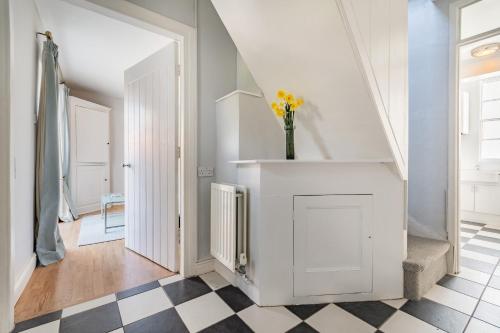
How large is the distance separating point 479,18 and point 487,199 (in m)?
2.69

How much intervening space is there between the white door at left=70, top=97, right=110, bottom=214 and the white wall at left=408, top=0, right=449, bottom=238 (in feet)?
16.7

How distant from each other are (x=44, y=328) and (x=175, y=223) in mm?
977

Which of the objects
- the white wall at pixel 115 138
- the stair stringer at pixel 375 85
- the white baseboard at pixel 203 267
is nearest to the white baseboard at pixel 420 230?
the stair stringer at pixel 375 85

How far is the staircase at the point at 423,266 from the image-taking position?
1.58 meters

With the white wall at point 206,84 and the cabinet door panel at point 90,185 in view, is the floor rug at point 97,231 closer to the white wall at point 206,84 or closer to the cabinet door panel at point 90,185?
the cabinet door panel at point 90,185

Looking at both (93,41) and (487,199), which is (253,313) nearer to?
(93,41)

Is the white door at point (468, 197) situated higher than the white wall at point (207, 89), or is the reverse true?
the white wall at point (207, 89)

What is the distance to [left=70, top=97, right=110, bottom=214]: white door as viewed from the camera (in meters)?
4.21

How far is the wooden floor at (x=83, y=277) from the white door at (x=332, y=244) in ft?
4.00

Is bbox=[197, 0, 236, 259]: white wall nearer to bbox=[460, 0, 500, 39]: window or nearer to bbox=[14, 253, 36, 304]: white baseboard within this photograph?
bbox=[14, 253, 36, 304]: white baseboard

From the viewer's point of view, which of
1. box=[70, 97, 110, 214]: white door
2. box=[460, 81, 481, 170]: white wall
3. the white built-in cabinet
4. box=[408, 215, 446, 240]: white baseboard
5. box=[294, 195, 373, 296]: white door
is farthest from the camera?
box=[70, 97, 110, 214]: white door

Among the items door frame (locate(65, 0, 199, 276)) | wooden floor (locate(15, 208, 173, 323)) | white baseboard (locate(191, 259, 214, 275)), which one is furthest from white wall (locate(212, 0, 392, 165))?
wooden floor (locate(15, 208, 173, 323))

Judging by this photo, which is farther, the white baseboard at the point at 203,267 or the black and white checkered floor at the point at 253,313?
the white baseboard at the point at 203,267

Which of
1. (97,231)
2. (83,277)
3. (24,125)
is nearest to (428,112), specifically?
(83,277)
